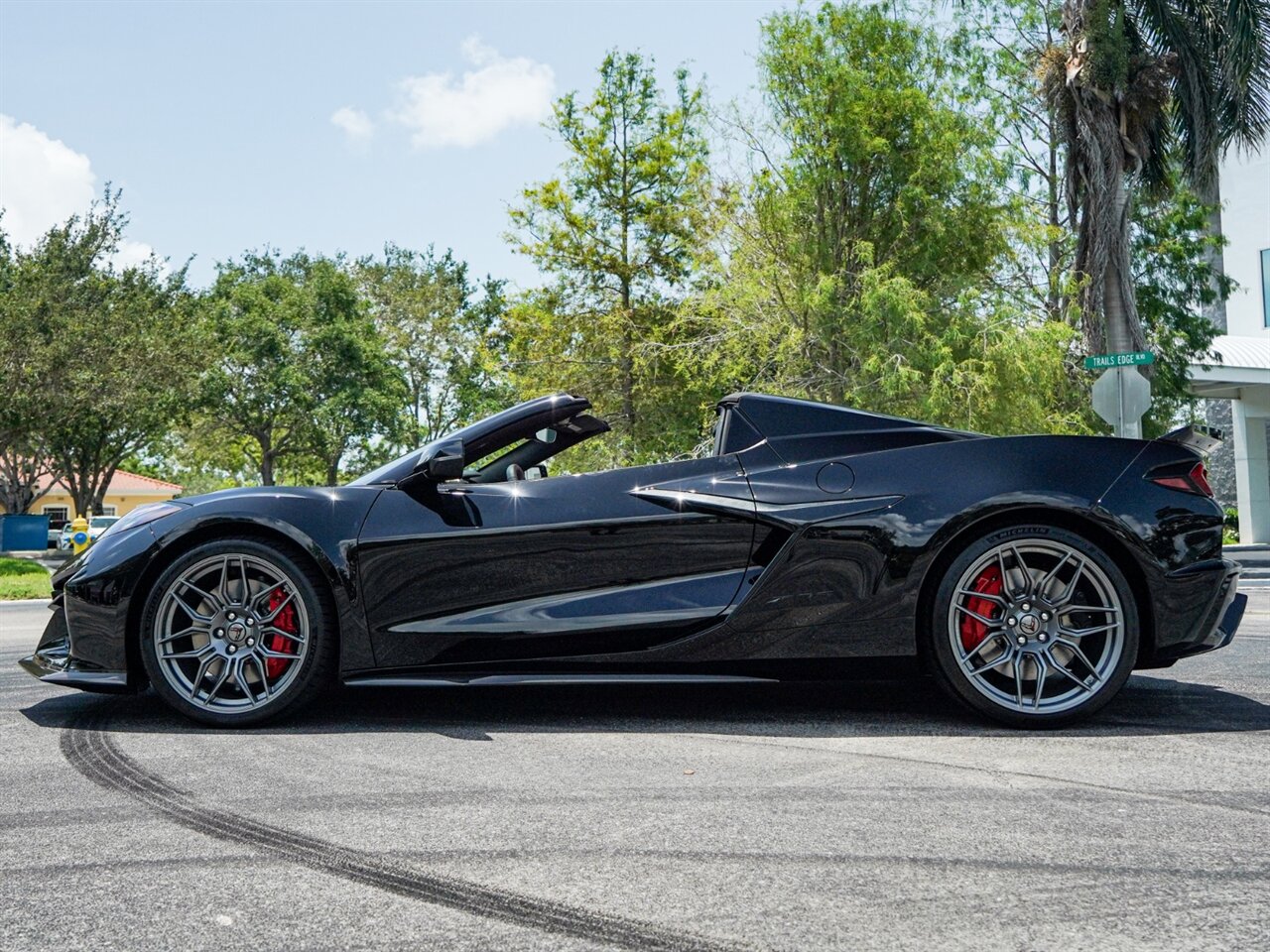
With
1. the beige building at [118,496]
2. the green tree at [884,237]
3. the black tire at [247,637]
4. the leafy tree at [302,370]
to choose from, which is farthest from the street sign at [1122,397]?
the beige building at [118,496]

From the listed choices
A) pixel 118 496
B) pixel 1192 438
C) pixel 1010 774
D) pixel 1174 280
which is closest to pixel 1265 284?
pixel 1174 280

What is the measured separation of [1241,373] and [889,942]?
23633 millimetres

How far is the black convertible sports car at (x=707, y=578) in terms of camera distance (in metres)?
4.09

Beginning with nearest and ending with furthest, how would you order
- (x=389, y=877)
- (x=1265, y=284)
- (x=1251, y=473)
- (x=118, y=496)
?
1. (x=389, y=877)
2. (x=1251, y=473)
3. (x=1265, y=284)
4. (x=118, y=496)

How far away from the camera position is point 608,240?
22.7m

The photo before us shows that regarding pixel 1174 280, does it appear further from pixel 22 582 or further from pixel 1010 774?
pixel 1010 774

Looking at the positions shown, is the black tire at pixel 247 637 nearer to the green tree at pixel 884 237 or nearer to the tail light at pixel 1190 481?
the tail light at pixel 1190 481

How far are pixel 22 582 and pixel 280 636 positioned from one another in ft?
48.3

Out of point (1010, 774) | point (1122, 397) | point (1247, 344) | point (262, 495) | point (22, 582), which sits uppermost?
point (1247, 344)

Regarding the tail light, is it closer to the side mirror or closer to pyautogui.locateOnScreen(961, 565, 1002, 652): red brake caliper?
pyautogui.locateOnScreen(961, 565, 1002, 652): red brake caliper

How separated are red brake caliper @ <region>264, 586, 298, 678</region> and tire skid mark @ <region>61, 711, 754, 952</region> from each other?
25.8 inches

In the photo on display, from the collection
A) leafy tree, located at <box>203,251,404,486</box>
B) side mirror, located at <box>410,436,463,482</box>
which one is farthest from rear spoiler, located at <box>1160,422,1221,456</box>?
leafy tree, located at <box>203,251,404,486</box>

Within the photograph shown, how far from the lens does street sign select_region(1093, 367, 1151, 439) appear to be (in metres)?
13.1

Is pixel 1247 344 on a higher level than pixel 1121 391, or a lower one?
higher
